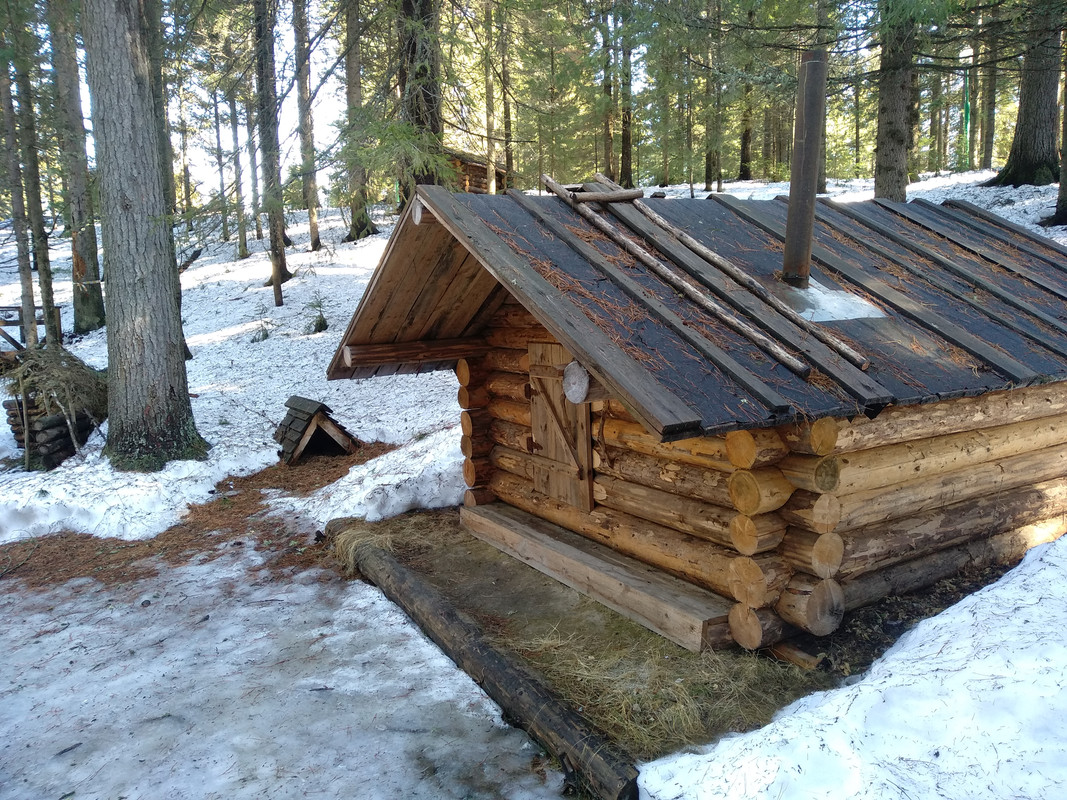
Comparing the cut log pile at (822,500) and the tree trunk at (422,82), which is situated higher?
the tree trunk at (422,82)

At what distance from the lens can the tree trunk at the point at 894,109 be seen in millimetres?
10477

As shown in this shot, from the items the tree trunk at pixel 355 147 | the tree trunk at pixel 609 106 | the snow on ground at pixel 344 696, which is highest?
the tree trunk at pixel 609 106

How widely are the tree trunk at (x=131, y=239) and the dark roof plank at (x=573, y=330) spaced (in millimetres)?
6678

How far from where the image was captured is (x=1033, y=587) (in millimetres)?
4414

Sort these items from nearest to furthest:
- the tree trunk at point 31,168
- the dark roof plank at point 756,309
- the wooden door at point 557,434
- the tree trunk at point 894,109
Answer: the dark roof plank at point 756,309 → the wooden door at point 557,434 → the tree trunk at point 894,109 → the tree trunk at point 31,168

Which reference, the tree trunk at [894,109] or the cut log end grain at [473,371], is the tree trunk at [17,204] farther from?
the tree trunk at [894,109]

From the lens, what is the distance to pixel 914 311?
5562 mm

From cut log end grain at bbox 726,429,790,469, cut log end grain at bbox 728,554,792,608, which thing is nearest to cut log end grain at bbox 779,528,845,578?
cut log end grain at bbox 728,554,792,608

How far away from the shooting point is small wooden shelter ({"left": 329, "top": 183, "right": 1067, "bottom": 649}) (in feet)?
14.6

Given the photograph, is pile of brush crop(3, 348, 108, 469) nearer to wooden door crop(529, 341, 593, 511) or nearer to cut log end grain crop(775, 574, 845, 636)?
wooden door crop(529, 341, 593, 511)

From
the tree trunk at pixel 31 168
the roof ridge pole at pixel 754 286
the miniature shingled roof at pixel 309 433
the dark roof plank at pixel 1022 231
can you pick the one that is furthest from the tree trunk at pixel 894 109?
the tree trunk at pixel 31 168

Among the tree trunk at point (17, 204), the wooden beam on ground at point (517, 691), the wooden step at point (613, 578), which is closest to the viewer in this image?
the wooden beam on ground at point (517, 691)

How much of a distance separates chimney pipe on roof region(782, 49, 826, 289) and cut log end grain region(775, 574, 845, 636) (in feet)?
7.62

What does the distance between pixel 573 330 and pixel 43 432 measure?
31.9ft
